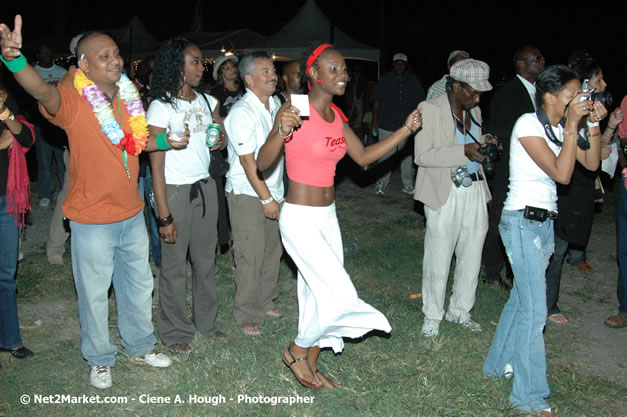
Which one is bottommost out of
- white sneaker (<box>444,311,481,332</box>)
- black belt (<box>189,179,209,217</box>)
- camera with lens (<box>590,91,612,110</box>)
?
white sneaker (<box>444,311,481,332</box>)

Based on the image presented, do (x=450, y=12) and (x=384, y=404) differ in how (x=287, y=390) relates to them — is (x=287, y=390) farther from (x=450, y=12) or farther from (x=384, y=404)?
(x=450, y=12)

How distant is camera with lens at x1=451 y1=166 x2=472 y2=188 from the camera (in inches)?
184

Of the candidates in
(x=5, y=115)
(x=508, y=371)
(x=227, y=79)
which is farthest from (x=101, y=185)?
(x=227, y=79)

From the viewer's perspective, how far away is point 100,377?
4070 millimetres

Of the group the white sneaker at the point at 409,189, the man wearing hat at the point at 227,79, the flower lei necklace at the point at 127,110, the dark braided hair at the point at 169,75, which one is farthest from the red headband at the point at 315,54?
the white sneaker at the point at 409,189

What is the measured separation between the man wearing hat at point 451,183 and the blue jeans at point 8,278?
10.8 feet

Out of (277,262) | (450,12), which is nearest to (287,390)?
(277,262)

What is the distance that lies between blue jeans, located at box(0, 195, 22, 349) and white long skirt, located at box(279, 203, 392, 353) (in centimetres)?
214

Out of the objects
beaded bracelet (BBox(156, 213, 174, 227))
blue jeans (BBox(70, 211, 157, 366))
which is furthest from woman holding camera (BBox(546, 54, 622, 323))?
blue jeans (BBox(70, 211, 157, 366))

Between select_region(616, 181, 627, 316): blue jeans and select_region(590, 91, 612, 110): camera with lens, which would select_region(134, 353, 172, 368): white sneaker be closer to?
select_region(590, 91, 612, 110): camera with lens

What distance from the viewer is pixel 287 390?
4082 mm

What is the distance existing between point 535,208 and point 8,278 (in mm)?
3938

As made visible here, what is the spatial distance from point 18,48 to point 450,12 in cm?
4075

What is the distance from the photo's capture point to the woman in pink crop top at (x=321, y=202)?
3699mm
